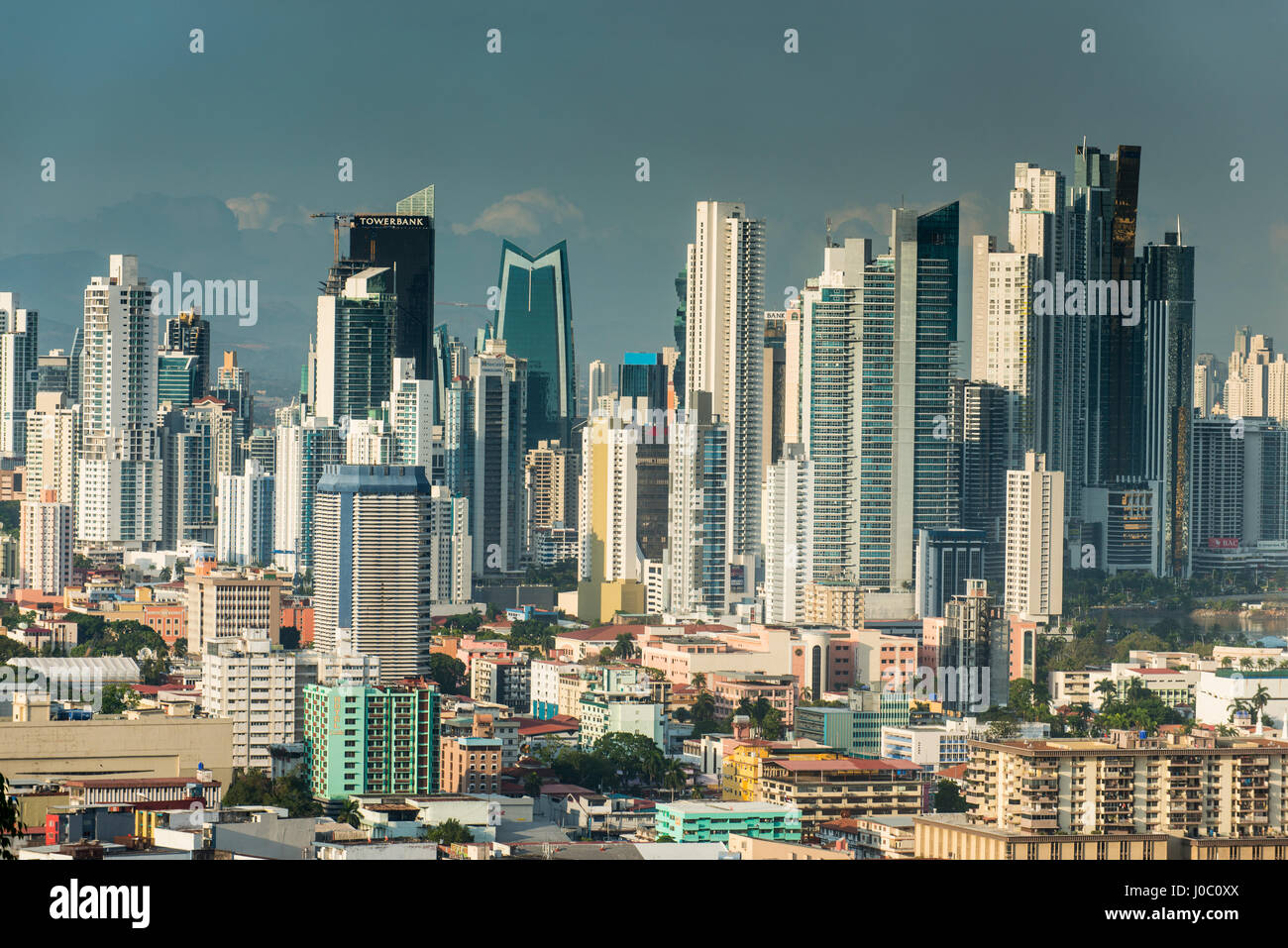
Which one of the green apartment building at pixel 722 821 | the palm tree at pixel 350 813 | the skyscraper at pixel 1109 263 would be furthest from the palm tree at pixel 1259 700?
the skyscraper at pixel 1109 263

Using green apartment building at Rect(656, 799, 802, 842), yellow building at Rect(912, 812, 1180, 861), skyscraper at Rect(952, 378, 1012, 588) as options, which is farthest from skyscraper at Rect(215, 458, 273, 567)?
yellow building at Rect(912, 812, 1180, 861)

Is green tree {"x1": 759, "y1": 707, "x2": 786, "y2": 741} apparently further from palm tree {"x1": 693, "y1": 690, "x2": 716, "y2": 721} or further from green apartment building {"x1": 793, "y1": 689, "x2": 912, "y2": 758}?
palm tree {"x1": 693, "y1": 690, "x2": 716, "y2": 721}

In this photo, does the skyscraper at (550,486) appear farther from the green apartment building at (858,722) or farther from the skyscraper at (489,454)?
the green apartment building at (858,722)

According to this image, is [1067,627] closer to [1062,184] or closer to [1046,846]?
[1062,184]

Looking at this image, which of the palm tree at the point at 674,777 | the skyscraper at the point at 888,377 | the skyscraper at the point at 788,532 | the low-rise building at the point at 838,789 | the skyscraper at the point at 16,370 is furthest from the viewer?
the skyscraper at the point at 16,370

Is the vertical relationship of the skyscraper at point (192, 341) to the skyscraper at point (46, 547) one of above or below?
above

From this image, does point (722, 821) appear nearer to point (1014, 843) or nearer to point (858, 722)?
point (1014, 843)

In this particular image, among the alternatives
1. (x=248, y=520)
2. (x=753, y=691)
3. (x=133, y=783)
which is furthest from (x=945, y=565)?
(x=133, y=783)
